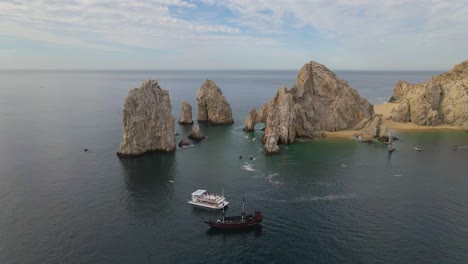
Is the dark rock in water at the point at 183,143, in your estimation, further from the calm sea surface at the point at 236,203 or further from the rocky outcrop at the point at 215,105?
the rocky outcrop at the point at 215,105

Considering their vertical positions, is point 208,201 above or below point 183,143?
below

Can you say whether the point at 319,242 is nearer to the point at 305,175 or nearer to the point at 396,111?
the point at 305,175

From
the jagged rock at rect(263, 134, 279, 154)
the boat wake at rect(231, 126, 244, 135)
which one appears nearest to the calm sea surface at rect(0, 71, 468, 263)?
the jagged rock at rect(263, 134, 279, 154)

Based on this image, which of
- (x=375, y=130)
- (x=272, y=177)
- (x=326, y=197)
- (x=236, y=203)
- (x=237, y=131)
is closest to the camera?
(x=236, y=203)

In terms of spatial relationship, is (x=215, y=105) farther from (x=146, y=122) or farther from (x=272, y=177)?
(x=272, y=177)

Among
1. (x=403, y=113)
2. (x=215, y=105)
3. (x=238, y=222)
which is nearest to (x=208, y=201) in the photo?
(x=238, y=222)
